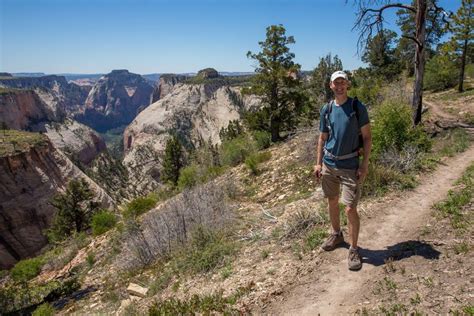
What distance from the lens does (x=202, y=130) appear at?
116 meters

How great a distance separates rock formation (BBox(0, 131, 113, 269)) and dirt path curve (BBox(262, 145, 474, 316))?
1712 inches

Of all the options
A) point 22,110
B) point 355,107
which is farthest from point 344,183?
point 22,110

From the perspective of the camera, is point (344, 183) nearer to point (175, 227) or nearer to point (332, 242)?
point (332, 242)

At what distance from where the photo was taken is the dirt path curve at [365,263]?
393 centimetres

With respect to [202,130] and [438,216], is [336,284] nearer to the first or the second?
[438,216]

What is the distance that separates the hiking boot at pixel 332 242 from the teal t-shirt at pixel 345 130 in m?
1.25

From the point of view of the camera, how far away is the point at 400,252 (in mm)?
4613

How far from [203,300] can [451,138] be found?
366 inches

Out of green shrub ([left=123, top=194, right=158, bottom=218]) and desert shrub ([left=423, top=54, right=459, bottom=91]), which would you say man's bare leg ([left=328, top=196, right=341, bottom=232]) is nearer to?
green shrub ([left=123, top=194, right=158, bottom=218])

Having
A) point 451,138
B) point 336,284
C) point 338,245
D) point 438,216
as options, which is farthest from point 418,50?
point 336,284

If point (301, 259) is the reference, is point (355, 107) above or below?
above

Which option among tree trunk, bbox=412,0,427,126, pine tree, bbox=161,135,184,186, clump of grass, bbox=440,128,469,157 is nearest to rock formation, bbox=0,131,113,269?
pine tree, bbox=161,135,184,186

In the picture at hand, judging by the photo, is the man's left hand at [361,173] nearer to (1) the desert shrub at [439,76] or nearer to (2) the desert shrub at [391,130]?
(2) the desert shrub at [391,130]

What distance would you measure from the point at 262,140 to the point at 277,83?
3.03 meters
